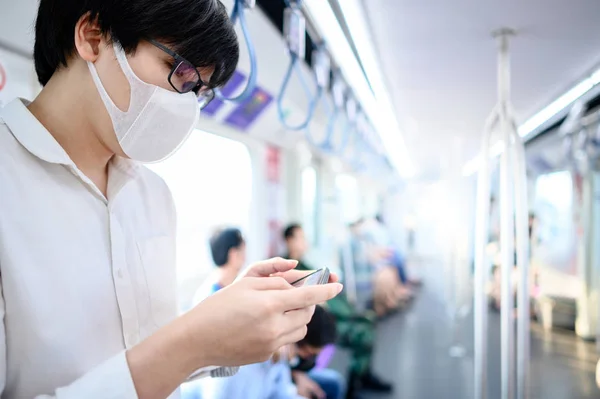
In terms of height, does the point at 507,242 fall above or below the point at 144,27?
below

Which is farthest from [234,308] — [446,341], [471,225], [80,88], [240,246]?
[471,225]

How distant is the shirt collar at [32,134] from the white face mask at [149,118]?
0.32 feet

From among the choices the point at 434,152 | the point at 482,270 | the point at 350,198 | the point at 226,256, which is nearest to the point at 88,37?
the point at 482,270

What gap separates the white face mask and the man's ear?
0.05 ft

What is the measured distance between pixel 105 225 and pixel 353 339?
310 centimetres

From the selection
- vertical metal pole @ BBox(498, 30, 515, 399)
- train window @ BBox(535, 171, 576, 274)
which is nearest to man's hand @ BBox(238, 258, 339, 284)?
vertical metal pole @ BBox(498, 30, 515, 399)


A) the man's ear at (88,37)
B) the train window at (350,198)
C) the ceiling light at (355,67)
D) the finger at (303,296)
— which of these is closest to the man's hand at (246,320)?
the finger at (303,296)

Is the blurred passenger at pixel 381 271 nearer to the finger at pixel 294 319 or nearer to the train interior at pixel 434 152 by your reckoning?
the train interior at pixel 434 152

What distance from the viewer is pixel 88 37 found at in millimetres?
654

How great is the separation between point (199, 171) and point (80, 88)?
2.01 meters

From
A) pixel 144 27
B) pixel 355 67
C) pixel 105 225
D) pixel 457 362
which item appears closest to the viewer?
pixel 144 27

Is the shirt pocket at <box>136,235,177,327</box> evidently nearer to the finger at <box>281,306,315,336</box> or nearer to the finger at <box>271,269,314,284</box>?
the finger at <box>271,269,314,284</box>

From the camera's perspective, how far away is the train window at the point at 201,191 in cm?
249

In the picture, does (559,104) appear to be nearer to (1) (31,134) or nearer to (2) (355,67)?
(2) (355,67)
